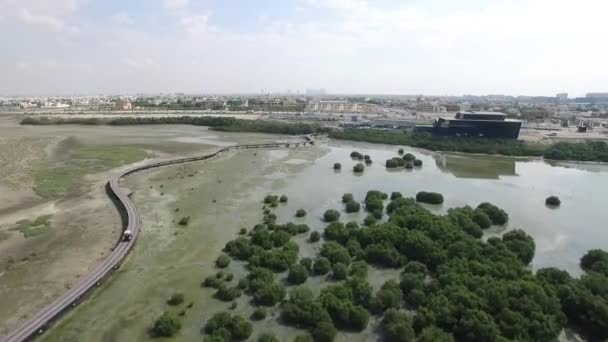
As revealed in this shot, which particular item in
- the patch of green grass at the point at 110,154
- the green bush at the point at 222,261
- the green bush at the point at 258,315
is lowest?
the green bush at the point at 258,315

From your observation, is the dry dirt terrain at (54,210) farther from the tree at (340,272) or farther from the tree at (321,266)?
the tree at (340,272)

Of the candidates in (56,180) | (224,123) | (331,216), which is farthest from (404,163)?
(224,123)

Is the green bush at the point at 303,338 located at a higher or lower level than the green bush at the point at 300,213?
lower

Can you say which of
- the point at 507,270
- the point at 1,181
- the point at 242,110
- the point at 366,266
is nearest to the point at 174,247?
the point at 366,266

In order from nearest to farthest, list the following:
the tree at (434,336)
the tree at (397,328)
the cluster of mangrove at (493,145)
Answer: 1. the tree at (434,336)
2. the tree at (397,328)
3. the cluster of mangrove at (493,145)

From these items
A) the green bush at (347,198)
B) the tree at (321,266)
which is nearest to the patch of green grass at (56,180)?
the green bush at (347,198)

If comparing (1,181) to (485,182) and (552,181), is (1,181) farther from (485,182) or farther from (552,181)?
(552,181)

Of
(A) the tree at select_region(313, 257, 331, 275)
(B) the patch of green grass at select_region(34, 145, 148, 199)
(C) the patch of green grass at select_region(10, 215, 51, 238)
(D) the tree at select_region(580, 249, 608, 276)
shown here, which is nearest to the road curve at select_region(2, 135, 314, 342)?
(C) the patch of green grass at select_region(10, 215, 51, 238)
